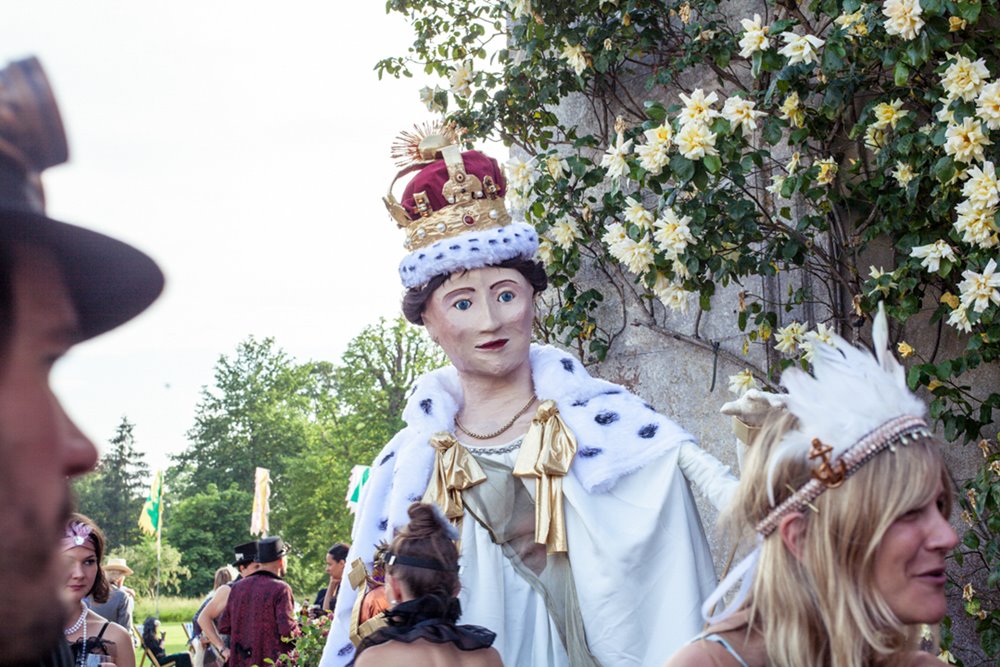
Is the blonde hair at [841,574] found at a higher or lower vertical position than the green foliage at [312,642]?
lower

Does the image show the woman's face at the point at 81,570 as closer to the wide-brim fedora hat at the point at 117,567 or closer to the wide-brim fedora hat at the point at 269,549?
the wide-brim fedora hat at the point at 269,549

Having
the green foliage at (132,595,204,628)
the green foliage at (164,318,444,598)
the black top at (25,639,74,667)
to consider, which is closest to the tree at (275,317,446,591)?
the green foliage at (164,318,444,598)

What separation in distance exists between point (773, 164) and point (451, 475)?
209 cm

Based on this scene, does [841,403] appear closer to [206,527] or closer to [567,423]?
[567,423]

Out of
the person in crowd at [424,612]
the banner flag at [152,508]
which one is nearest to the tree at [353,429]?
the banner flag at [152,508]

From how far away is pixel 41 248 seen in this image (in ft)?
2.69

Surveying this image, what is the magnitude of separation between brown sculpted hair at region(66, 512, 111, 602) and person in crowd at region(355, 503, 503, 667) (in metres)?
1.61

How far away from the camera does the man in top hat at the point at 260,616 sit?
25.4ft

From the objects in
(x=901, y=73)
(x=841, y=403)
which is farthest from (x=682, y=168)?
(x=841, y=403)

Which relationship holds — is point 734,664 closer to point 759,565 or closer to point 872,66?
point 759,565

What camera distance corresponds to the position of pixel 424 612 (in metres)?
3.03

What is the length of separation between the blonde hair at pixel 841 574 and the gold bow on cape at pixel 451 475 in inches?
73.3

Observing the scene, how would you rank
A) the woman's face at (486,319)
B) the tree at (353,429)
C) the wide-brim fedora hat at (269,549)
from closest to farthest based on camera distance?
the woman's face at (486,319) < the wide-brim fedora hat at (269,549) < the tree at (353,429)

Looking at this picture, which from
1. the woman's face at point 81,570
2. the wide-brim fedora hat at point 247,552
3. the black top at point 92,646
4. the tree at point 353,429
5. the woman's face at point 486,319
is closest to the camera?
the woman's face at point 486,319
